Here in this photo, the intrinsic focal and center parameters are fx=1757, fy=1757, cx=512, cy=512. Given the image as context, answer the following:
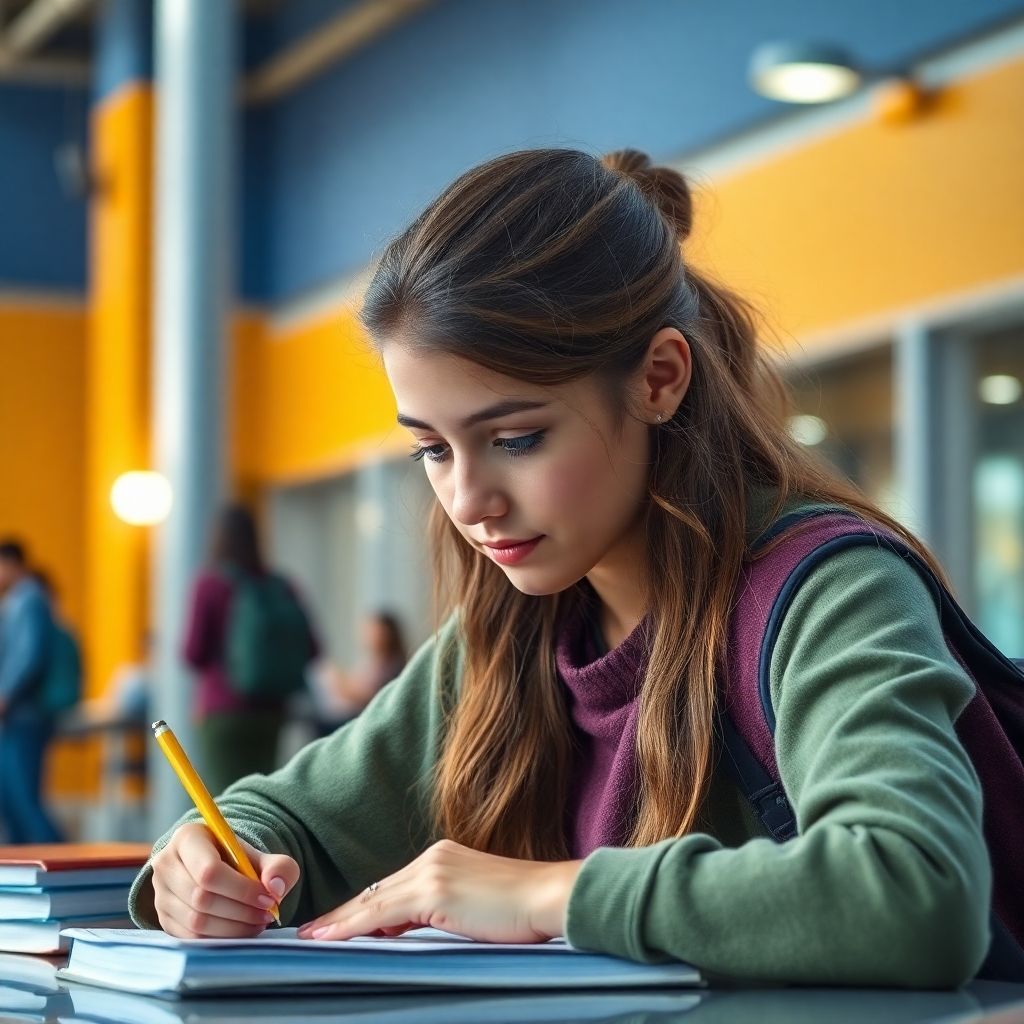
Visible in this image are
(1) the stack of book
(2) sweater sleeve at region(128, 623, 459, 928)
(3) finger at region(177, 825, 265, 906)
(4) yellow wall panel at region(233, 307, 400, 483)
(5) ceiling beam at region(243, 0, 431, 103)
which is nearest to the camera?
(3) finger at region(177, 825, 265, 906)

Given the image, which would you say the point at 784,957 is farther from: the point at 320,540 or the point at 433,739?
the point at 320,540

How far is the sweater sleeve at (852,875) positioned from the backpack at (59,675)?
6.07 m

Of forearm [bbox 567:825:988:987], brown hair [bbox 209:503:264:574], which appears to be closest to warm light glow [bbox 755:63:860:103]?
brown hair [bbox 209:503:264:574]

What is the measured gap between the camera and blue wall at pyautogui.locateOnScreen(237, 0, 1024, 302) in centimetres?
568

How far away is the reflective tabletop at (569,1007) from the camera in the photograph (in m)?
0.83

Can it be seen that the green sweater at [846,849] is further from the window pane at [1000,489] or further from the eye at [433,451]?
the window pane at [1000,489]

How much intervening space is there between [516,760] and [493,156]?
46 cm

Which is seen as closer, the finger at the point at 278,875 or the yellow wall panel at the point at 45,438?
the finger at the point at 278,875

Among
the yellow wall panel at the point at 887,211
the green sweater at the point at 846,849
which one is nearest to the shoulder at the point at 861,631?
the green sweater at the point at 846,849

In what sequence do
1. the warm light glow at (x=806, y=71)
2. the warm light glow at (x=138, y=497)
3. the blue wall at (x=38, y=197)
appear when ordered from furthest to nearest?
the blue wall at (x=38, y=197) → the warm light glow at (x=138, y=497) → the warm light glow at (x=806, y=71)

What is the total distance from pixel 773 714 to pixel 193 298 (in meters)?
5.21

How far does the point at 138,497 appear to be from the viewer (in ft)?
31.2

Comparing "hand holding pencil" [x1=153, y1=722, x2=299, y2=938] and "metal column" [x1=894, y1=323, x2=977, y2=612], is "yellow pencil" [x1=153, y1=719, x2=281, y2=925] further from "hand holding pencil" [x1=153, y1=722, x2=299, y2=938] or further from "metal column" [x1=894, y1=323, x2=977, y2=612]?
"metal column" [x1=894, y1=323, x2=977, y2=612]

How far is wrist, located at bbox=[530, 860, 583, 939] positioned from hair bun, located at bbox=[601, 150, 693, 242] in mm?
669
